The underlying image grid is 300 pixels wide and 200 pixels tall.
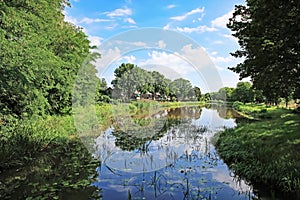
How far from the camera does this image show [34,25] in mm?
10828

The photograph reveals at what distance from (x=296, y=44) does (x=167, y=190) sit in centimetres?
643

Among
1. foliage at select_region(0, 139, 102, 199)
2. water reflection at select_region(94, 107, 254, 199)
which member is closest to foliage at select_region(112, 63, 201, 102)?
water reflection at select_region(94, 107, 254, 199)

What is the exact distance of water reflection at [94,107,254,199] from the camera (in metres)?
6.41

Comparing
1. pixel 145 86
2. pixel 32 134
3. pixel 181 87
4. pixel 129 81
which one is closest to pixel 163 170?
pixel 181 87

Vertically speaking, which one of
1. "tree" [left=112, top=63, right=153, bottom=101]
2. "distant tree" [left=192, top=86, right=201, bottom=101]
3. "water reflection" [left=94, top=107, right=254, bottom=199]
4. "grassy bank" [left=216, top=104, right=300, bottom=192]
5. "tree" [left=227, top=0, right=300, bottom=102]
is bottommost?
"water reflection" [left=94, top=107, right=254, bottom=199]

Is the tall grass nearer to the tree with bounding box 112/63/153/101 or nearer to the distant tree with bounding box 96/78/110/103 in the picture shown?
the distant tree with bounding box 96/78/110/103

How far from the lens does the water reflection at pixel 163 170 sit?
6.41m

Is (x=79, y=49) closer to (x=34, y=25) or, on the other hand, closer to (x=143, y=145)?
(x=34, y=25)

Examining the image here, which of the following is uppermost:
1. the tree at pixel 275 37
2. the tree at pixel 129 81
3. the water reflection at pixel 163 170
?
the tree at pixel 275 37

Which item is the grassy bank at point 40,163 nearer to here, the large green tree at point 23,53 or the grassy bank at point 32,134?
the grassy bank at point 32,134

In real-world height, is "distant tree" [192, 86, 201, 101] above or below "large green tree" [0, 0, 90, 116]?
below

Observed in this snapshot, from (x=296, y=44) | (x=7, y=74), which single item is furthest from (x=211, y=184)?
(x=7, y=74)

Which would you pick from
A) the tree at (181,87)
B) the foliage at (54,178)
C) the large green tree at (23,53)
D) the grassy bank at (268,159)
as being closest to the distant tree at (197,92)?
the tree at (181,87)

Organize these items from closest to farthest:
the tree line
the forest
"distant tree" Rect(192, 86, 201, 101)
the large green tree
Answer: the forest, the large green tree, the tree line, "distant tree" Rect(192, 86, 201, 101)
